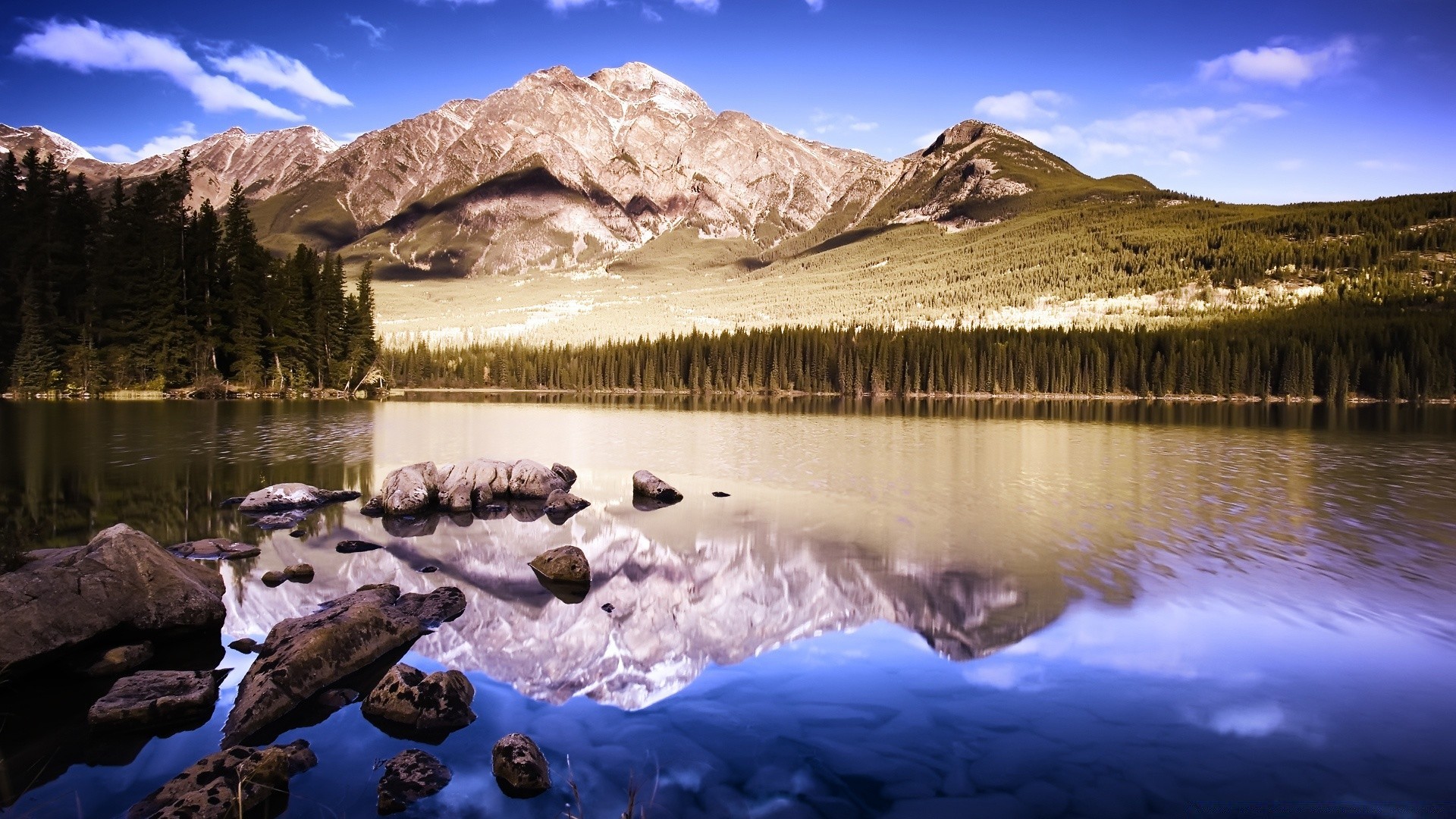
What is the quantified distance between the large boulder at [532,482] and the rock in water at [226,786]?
1653 cm

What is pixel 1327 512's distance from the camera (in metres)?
21.0

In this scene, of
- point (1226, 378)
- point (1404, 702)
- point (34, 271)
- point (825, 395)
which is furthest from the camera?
point (825, 395)

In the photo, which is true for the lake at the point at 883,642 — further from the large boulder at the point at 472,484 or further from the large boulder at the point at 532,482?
the large boulder at the point at 532,482

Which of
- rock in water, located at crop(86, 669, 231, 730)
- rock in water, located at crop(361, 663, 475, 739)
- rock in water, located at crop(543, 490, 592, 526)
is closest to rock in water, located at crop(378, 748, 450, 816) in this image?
rock in water, located at crop(361, 663, 475, 739)

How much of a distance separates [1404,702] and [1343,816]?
142 inches

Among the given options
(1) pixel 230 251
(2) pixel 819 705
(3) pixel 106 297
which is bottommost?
(2) pixel 819 705

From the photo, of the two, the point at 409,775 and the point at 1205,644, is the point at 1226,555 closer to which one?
the point at 1205,644

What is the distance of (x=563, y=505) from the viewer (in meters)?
21.6

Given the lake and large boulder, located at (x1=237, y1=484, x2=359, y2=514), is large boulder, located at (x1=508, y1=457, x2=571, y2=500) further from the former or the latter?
large boulder, located at (x1=237, y1=484, x2=359, y2=514)

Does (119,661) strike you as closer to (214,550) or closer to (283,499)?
(214,550)

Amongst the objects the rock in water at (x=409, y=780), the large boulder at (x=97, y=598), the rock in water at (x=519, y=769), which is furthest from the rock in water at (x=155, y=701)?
the rock in water at (x=519, y=769)

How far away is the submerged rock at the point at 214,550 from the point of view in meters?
14.8

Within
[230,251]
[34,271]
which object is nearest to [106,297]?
[34,271]

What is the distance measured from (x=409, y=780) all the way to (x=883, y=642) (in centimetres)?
691
